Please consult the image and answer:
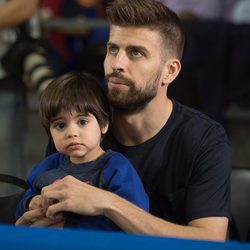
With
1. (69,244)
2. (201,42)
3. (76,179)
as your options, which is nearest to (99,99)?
(76,179)

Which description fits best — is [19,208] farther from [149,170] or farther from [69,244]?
[69,244]

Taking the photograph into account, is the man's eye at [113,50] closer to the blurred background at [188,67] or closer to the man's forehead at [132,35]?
the man's forehead at [132,35]

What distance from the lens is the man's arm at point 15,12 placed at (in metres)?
2.89

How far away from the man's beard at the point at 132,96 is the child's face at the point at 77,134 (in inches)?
4.8

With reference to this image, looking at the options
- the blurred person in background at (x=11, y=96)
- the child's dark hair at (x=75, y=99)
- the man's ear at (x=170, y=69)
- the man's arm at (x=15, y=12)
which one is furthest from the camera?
the man's arm at (x=15, y=12)

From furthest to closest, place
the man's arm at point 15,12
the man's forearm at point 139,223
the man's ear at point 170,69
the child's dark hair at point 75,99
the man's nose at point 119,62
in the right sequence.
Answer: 1. the man's arm at point 15,12
2. the man's ear at point 170,69
3. the man's nose at point 119,62
4. the child's dark hair at point 75,99
5. the man's forearm at point 139,223

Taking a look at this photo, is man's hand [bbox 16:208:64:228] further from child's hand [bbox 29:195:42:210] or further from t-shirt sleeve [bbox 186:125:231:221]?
t-shirt sleeve [bbox 186:125:231:221]

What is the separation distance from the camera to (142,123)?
4.95ft

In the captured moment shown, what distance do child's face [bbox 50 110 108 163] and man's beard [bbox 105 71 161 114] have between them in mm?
122

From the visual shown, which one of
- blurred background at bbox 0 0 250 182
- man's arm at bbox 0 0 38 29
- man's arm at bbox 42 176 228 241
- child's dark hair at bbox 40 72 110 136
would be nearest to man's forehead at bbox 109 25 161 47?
child's dark hair at bbox 40 72 110 136

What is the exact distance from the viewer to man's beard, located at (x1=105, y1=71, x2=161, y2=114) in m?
1.43

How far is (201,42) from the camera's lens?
3.50 m

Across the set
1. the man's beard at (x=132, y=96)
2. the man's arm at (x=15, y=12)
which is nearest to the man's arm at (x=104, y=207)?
the man's beard at (x=132, y=96)

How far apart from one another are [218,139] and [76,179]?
1.33 feet
